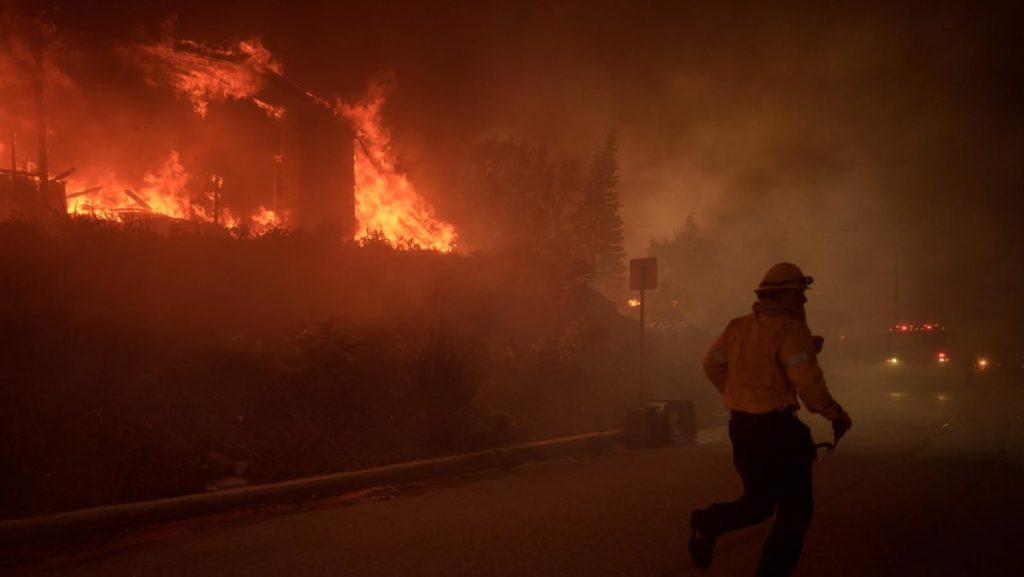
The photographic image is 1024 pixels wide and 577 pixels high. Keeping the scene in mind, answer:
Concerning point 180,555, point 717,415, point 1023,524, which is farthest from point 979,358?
point 180,555

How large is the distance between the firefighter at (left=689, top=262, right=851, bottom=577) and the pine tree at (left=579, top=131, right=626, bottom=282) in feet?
155

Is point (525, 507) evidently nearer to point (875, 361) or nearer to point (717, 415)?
point (717, 415)

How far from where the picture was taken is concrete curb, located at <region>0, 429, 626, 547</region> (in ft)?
19.1

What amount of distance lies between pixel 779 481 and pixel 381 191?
16735mm

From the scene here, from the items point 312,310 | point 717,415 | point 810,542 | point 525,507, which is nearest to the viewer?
point 810,542

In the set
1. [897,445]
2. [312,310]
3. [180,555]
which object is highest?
[312,310]

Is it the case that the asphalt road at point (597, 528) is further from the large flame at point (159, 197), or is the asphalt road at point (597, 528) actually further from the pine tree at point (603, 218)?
the pine tree at point (603, 218)

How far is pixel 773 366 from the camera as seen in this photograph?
3965 millimetres

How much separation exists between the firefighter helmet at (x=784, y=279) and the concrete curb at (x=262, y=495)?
5.30 meters

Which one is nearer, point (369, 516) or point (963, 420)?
point (369, 516)

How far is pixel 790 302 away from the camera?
4148 millimetres

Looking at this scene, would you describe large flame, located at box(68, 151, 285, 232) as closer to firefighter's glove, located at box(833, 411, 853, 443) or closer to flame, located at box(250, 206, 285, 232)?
flame, located at box(250, 206, 285, 232)

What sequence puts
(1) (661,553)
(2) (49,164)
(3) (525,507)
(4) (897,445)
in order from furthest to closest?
(2) (49,164), (4) (897,445), (3) (525,507), (1) (661,553)

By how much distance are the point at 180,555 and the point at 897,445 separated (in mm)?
10071
